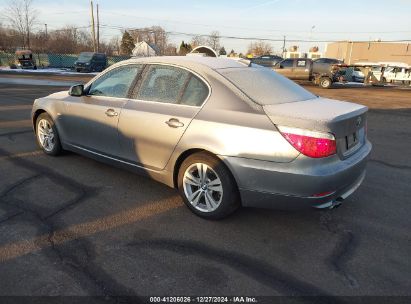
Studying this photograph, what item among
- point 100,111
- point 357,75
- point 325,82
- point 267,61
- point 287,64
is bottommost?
point 325,82

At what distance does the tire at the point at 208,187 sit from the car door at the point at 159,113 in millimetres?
305

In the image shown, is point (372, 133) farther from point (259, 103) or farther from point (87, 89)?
point (87, 89)

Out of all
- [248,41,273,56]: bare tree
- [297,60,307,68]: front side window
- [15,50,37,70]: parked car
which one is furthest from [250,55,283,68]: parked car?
[248,41,273,56]: bare tree

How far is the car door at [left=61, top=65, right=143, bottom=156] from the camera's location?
434 cm

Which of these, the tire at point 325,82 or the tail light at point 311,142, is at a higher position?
the tail light at point 311,142

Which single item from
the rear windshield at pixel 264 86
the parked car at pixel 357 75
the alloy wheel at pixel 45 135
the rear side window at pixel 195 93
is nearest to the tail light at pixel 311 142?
the rear windshield at pixel 264 86

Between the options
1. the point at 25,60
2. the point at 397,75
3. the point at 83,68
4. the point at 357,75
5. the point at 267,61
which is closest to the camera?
the point at 267,61

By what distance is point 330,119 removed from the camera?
3.09 meters

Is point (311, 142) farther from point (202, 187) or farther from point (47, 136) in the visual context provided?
point (47, 136)

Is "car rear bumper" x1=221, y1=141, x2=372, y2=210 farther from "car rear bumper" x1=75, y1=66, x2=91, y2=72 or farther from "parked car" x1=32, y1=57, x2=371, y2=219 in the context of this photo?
"car rear bumper" x1=75, y1=66, x2=91, y2=72

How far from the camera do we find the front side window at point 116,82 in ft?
14.2

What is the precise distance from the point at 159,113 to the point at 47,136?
8.84 feet

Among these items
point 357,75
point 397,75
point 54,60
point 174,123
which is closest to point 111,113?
point 174,123

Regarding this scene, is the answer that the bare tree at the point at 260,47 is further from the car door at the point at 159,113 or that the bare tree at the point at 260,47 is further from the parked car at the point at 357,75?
the car door at the point at 159,113
